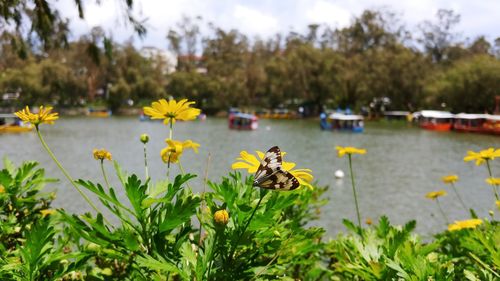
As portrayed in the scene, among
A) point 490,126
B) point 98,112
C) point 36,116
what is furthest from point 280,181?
point 98,112

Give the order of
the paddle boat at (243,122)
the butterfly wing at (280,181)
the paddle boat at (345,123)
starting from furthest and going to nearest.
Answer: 1. the paddle boat at (243,122)
2. the paddle boat at (345,123)
3. the butterfly wing at (280,181)

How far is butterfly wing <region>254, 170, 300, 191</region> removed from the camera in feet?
3.24

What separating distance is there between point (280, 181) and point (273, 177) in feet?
0.05

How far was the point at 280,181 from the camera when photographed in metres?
1.00

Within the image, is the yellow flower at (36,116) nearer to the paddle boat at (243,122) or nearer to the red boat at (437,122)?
the paddle boat at (243,122)

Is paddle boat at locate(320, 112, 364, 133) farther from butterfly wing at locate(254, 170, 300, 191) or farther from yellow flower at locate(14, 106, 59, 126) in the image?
butterfly wing at locate(254, 170, 300, 191)

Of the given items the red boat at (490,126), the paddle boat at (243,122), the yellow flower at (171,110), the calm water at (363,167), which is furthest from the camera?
the paddle boat at (243,122)

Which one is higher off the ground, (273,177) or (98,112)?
(273,177)

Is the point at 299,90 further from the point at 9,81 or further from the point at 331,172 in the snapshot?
the point at 331,172

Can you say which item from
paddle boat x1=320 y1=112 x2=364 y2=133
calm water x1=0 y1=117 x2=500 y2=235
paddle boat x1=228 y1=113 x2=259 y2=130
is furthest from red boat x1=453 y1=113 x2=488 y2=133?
paddle boat x1=228 y1=113 x2=259 y2=130

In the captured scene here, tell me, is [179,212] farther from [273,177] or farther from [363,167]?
[363,167]

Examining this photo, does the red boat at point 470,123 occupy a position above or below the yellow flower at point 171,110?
below

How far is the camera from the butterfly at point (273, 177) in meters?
0.99

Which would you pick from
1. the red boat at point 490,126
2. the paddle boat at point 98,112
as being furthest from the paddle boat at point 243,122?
the paddle boat at point 98,112
